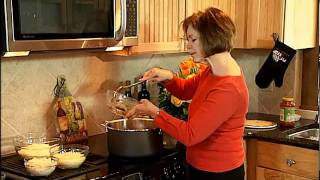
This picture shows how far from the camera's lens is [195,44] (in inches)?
74.5

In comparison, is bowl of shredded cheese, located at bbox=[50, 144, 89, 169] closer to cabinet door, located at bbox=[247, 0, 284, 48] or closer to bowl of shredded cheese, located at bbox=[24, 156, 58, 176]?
bowl of shredded cheese, located at bbox=[24, 156, 58, 176]

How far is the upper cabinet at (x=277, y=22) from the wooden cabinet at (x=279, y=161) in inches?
26.0

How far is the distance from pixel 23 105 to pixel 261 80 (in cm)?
149

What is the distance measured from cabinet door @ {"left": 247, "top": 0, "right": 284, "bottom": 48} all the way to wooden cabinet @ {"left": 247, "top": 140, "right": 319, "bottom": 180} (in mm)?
641

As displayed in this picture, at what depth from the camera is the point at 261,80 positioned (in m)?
2.85

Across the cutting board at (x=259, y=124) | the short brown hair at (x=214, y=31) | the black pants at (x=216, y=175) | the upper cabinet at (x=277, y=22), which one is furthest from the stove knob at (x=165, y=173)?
the upper cabinet at (x=277, y=22)

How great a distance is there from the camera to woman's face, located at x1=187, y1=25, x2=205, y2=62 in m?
1.88

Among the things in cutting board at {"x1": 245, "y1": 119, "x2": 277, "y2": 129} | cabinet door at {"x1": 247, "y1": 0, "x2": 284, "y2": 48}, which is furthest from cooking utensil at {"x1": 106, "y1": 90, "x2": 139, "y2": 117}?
cabinet door at {"x1": 247, "y1": 0, "x2": 284, "y2": 48}

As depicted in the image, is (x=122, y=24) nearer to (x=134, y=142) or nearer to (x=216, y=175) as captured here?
(x=134, y=142)

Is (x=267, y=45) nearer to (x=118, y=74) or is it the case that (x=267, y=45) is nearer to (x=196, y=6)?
(x=196, y=6)

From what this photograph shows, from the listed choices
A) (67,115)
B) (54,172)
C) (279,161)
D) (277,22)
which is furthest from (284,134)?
(54,172)

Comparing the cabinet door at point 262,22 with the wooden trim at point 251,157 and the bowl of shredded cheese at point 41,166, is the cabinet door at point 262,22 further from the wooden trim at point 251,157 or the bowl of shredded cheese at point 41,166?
the bowl of shredded cheese at point 41,166

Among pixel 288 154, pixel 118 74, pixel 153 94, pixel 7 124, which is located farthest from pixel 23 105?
pixel 288 154

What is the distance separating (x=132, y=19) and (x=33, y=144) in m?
0.71
